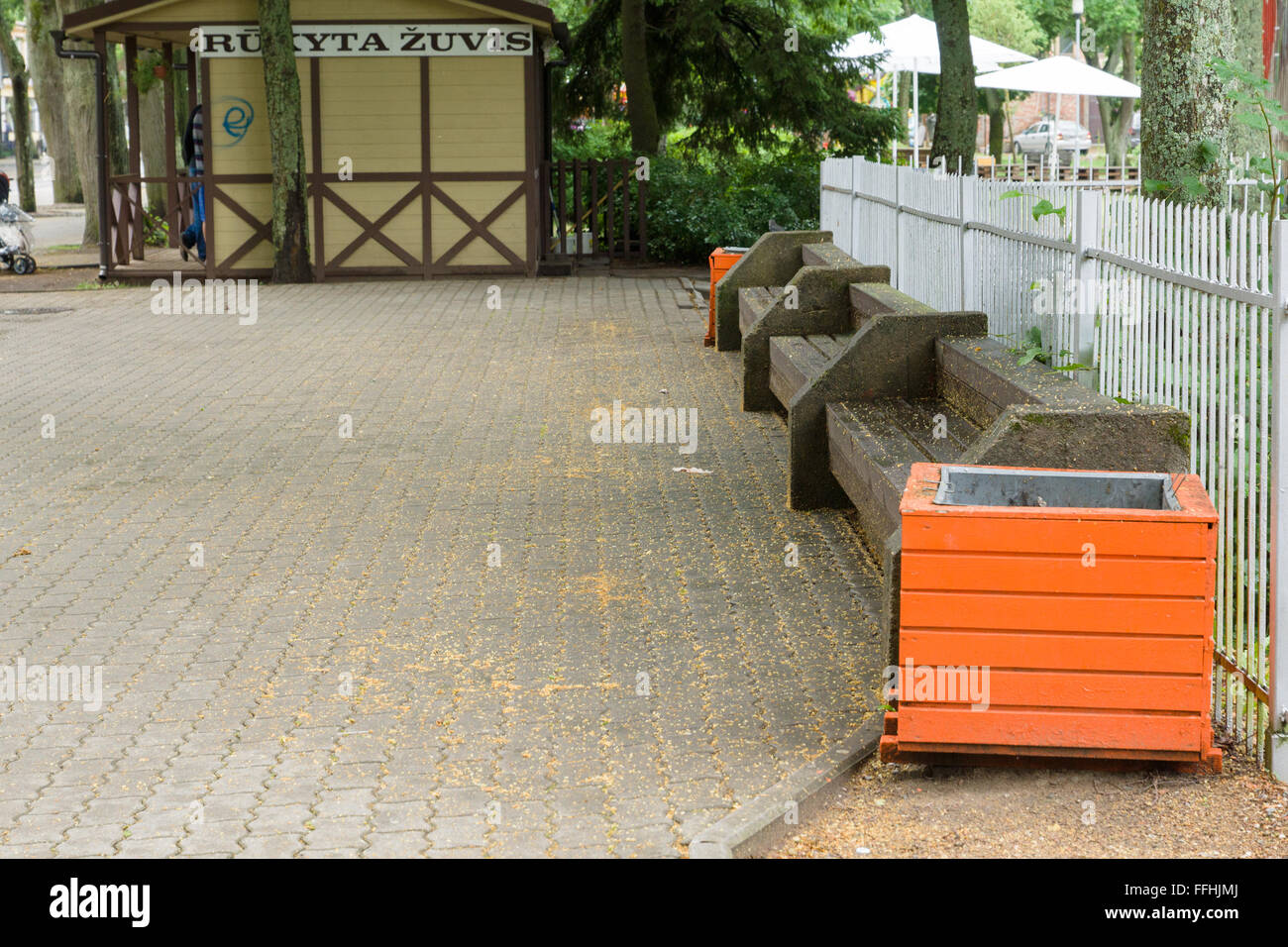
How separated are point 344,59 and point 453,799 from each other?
18.7m

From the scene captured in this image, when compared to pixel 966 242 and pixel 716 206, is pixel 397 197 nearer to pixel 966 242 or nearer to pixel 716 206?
pixel 716 206

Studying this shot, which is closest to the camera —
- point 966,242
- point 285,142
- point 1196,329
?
point 1196,329

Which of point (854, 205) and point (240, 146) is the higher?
point (240, 146)

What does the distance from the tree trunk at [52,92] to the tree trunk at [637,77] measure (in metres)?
11.1

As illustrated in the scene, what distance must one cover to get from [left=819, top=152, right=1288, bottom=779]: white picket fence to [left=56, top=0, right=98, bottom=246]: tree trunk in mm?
22292

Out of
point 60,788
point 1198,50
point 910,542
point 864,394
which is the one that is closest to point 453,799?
point 60,788

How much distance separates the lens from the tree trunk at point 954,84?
2153cm

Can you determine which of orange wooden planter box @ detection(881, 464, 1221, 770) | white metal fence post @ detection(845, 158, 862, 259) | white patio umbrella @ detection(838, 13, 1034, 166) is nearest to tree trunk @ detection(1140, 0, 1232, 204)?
orange wooden planter box @ detection(881, 464, 1221, 770)

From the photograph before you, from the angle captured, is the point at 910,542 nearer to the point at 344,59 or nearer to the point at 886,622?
the point at 886,622

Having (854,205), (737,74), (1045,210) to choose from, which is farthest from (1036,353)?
(737,74)

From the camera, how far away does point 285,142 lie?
2105cm

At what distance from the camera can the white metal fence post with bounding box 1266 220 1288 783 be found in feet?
15.9

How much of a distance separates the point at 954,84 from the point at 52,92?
2621 centimetres

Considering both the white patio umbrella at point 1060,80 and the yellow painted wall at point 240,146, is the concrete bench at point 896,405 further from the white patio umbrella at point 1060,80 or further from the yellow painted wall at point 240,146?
the white patio umbrella at point 1060,80
